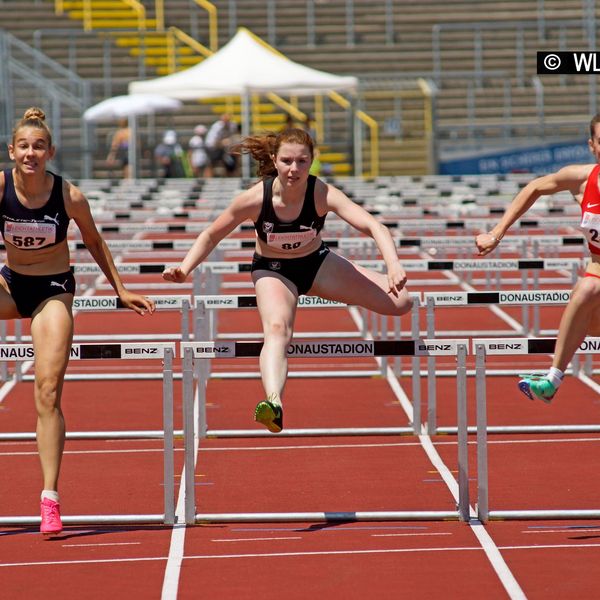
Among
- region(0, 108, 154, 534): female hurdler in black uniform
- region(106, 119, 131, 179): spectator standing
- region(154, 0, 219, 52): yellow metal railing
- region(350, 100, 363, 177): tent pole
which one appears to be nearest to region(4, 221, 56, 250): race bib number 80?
region(0, 108, 154, 534): female hurdler in black uniform

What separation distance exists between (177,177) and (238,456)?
2403 cm

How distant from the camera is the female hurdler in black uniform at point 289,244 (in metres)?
7.19

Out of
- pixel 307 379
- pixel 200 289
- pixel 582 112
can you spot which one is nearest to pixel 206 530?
pixel 307 379

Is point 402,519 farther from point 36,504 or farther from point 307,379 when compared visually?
point 307,379

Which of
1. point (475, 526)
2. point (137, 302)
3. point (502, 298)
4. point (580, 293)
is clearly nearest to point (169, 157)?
point (502, 298)

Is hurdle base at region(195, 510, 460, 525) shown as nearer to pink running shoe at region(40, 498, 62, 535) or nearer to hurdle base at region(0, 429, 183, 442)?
pink running shoe at region(40, 498, 62, 535)

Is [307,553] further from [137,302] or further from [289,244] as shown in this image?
[289,244]

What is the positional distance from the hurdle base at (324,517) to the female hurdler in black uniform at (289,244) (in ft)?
2.23

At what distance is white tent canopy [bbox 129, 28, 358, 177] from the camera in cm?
2723

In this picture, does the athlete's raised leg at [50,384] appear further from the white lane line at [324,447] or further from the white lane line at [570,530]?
the white lane line at [324,447]

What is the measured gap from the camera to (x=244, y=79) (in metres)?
27.2

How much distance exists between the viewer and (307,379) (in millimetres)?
12078

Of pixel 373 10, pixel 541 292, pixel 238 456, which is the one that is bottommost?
pixel 238 456

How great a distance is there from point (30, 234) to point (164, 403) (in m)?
0.97
